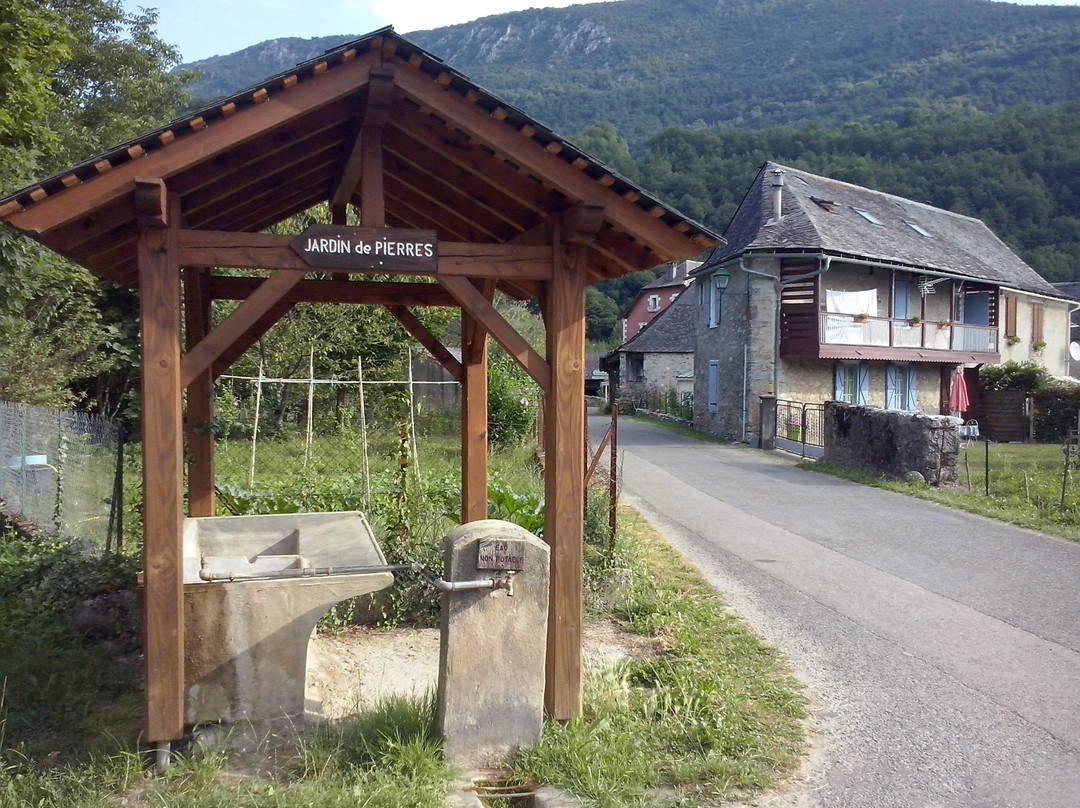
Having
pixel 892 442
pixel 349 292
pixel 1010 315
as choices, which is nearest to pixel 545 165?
pixel 349 292

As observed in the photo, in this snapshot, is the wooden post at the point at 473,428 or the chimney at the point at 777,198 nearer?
the wooden post at the point at 473,428

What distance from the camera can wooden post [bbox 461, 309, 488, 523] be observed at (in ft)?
23.1

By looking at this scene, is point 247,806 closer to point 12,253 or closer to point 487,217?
point 487,217

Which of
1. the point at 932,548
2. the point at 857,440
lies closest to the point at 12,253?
the point at 932,548

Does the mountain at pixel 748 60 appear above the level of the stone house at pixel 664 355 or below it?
above

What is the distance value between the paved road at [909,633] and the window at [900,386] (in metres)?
Result: 14.7

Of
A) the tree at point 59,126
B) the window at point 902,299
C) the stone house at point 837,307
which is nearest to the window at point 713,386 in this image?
the stone house at point 837,307

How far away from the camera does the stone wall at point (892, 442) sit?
15.6 m

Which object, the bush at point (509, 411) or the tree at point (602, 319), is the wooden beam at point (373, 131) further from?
the tree at point (602, 319)

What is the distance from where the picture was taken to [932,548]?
34.9 ft

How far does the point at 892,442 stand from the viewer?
16.7 metres

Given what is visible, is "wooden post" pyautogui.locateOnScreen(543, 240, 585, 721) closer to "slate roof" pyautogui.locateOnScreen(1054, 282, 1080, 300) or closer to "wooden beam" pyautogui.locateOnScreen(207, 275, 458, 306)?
"wooden beam" pyautogui.locateOnScreen(207, 275, 458, 306)

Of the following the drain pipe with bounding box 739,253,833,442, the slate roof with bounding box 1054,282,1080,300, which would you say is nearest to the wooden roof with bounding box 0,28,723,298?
the drain pipe with bounding box 739,253,833,442

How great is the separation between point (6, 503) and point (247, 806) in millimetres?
7929
